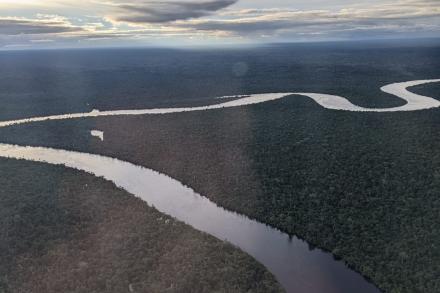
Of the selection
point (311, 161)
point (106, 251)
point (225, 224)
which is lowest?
point (225, 224)

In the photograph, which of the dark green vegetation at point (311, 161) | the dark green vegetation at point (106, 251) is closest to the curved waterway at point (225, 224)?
the dark green vegetation at point (311, 161)

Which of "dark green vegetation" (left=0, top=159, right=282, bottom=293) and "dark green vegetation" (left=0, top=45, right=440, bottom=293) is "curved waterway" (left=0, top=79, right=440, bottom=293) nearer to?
"dark green vegetation" (left=0, top=45, right=440, bottom=293)

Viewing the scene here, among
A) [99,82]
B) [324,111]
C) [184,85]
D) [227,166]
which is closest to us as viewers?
[227,166]

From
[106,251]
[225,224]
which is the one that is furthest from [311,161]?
[106,251]

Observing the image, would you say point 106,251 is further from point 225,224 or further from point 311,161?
point 311,161

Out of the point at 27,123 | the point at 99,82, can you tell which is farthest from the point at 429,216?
the point at 99,82

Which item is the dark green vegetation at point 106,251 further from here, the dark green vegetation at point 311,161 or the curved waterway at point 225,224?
the dark green vegetation at point 311,161

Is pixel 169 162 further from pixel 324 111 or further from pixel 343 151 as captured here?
pixel 324 111
